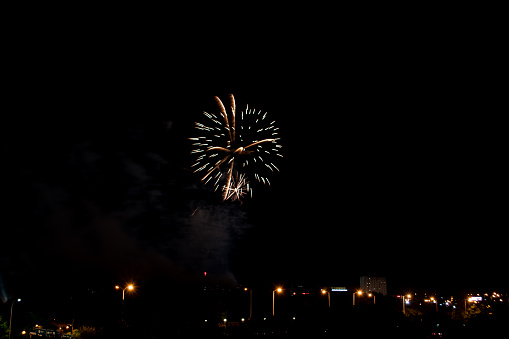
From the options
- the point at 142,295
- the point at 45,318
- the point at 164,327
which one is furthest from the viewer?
the point at 142,295

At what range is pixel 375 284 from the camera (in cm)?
12925

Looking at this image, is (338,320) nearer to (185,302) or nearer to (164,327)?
(164,327)

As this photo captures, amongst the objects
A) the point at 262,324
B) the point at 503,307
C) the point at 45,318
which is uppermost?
the point at 503,307

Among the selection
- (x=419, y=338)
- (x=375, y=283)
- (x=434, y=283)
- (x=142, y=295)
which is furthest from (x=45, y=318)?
(x=375, y=283)

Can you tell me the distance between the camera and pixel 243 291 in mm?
94188

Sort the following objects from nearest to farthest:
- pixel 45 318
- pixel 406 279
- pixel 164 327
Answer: pixel 164 327 < pixel 45 318 < pixel 406 279

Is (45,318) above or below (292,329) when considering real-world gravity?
below

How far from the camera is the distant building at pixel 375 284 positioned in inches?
4681

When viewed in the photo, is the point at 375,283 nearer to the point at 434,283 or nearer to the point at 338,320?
the point at 434,283

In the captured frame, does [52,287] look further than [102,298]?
Yes

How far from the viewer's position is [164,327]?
54.3ft

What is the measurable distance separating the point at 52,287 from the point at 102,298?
1316 cm

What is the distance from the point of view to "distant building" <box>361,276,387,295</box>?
390 ft

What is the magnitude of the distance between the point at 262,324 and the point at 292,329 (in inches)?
193
